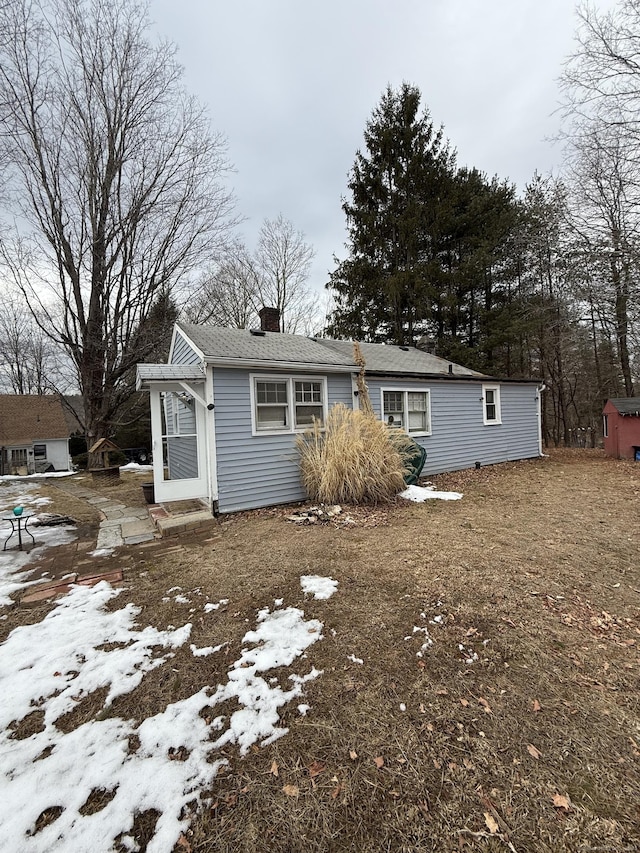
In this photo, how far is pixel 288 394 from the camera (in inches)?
273

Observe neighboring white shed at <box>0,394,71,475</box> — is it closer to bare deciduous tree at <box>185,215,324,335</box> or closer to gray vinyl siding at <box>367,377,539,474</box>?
bare deciduous tree at <box>185,215,324,335</box>

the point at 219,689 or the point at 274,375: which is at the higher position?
the point at 274,375

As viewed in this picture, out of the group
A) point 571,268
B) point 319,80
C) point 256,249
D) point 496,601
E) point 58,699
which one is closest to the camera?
point 58,699

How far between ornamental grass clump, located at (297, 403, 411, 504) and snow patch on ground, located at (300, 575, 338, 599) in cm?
270

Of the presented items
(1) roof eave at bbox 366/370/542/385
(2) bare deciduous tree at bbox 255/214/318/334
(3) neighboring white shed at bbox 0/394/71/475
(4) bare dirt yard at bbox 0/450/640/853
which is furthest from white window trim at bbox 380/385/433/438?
(3) neighboring white shed at bbox 0/394/71/475

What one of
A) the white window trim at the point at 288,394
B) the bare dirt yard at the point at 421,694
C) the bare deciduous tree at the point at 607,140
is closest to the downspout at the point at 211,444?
the white window trim at the point at 288,394

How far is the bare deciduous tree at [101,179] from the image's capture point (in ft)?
37.3

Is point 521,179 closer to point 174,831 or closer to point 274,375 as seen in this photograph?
point 274,375

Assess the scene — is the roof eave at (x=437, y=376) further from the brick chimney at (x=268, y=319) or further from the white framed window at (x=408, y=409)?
the brick chimney at (x=268, y=319)

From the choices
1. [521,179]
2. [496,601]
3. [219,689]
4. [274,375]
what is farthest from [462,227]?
[219,689]

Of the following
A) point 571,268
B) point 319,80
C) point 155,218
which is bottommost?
point 571,268

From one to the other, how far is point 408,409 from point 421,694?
23.9ft

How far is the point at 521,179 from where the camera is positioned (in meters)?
15.4

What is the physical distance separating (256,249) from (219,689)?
61.5 feet
